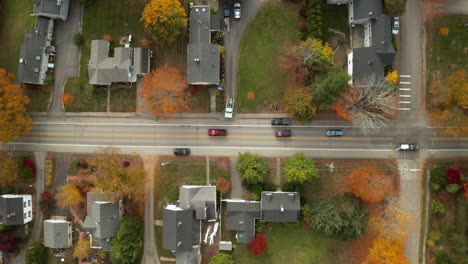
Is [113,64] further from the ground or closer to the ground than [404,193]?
further from the ground

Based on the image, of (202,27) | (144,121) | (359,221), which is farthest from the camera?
(144,121)

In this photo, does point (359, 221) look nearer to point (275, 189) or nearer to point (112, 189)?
point (275, 189)

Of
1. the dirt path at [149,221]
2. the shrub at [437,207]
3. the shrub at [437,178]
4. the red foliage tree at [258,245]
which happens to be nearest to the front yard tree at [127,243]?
the dirt path at [149,221]

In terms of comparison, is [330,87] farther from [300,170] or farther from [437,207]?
[437,207]

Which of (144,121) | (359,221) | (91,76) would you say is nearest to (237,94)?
(144,121)

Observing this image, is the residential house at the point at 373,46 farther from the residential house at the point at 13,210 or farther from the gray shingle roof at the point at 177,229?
the residential house at the point at 13,210

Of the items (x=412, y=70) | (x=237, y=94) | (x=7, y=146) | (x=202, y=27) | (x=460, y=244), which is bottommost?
(x=460, y=244)
